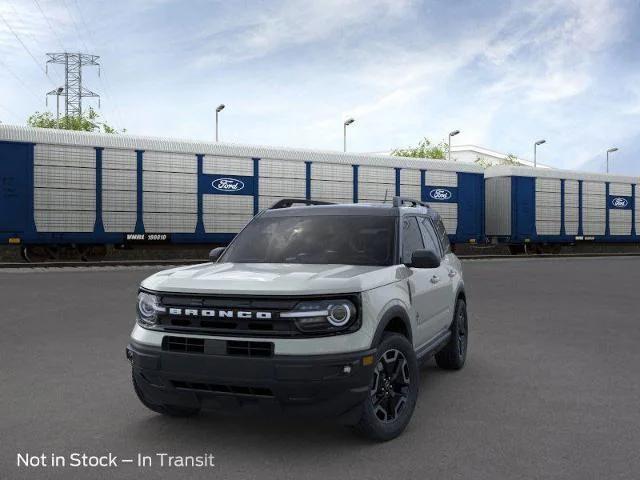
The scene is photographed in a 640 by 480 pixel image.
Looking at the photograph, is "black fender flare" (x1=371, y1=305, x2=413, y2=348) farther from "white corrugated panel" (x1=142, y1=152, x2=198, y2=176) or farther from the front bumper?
"white corrugated panel" (x1=142, y1=152, x2=198, y2=176)

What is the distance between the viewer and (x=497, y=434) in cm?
465

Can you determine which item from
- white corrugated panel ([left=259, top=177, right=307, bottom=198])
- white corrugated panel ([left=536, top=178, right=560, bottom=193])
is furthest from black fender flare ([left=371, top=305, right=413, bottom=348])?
white corrugated panel ([left=536, top=178, right=560, bottom=193])

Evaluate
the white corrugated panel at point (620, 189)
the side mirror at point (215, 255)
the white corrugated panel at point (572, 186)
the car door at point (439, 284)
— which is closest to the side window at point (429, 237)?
the car door at point (439, 284)

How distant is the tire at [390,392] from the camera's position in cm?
435

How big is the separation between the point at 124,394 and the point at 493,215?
28.3 meters

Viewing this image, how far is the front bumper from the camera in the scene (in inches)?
157

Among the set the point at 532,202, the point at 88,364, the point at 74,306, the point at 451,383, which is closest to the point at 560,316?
the point at 451,383

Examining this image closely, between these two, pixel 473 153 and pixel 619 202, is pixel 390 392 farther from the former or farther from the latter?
pixel 473 153

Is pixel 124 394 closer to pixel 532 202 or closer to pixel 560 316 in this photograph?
pixel 560 316

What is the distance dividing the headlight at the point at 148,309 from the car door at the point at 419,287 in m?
1.96

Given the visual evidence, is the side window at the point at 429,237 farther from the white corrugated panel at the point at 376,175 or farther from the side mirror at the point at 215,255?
the white corrugated panel at the point at 376,175

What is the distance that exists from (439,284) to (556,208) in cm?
2833

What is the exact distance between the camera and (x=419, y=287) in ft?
17.7

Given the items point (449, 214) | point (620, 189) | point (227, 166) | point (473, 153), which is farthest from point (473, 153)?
point (227, 166)
